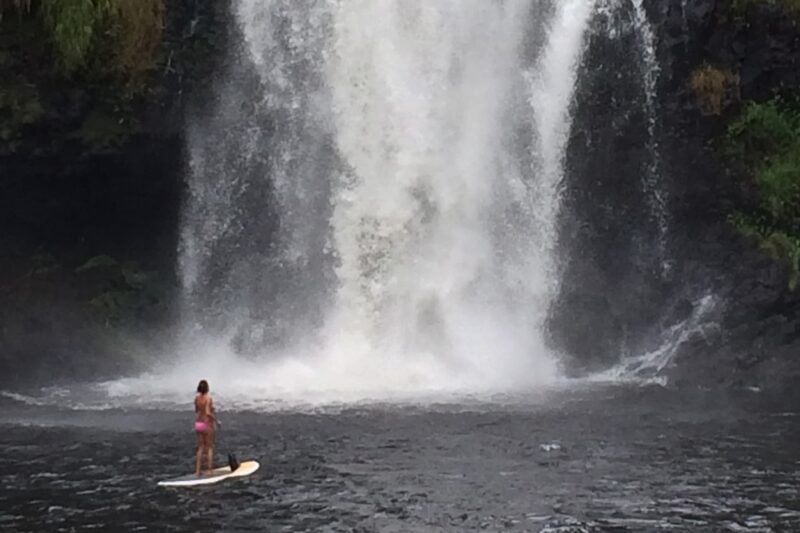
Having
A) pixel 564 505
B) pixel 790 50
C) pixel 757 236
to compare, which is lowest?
pixel 564 505

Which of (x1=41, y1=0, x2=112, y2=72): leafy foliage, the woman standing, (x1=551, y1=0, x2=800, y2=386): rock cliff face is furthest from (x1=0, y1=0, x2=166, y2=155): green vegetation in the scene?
the woman standing

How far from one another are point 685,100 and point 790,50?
214 cm

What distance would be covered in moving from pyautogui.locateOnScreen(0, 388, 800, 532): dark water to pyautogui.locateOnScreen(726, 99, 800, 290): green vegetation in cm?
485

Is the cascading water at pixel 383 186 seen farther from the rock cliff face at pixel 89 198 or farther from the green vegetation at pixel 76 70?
the green vegetation at pixel 76 70

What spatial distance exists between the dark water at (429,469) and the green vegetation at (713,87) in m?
6.57

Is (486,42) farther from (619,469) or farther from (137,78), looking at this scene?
(619,469)

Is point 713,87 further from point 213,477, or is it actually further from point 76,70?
point 213,477

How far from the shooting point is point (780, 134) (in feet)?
77.0

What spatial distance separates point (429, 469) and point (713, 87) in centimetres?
1190

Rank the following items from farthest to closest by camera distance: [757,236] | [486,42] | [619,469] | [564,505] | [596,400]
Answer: [486,42]
[757,236]
[596,400]
[619,469]
[564,505]

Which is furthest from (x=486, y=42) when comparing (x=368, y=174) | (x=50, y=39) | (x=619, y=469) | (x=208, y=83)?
(x=619, y=469)

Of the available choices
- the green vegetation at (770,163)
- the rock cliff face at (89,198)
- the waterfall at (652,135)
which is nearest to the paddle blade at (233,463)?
the rock cliff face at (89,198)

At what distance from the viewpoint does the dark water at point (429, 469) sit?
12.3 meters

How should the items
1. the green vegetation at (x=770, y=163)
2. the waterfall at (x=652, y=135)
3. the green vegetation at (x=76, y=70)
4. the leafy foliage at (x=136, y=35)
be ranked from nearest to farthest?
1. the green vegetation at (x=76, y=70)
2. the green vegetation at (x=770, y=163)
3. the leafy foliage at (x=136, y=35)
4. the waterfall at (x=652, y=135)
